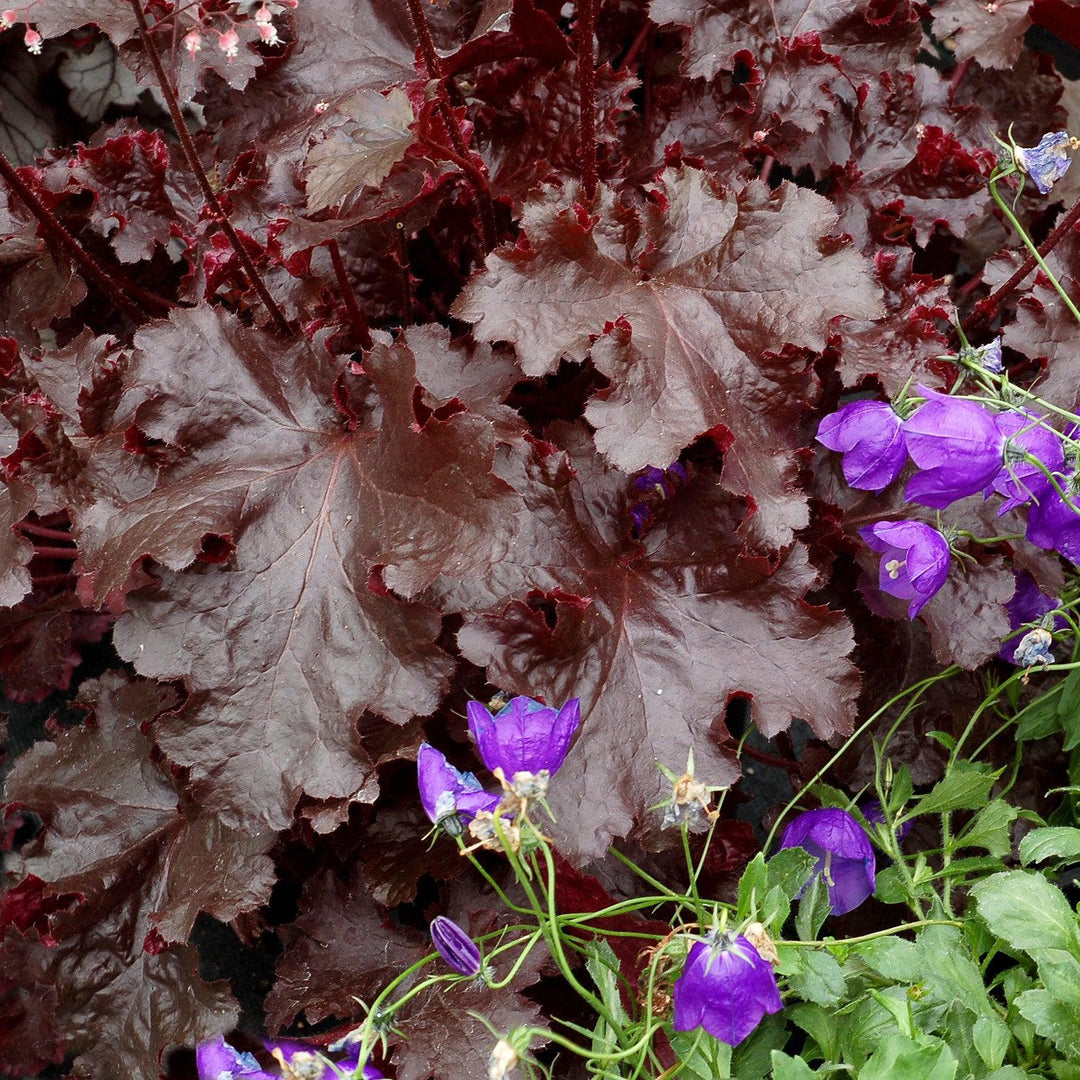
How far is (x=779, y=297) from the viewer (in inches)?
46.8

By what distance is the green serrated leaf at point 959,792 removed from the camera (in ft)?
3.61

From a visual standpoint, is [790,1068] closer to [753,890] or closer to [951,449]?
[753,890]

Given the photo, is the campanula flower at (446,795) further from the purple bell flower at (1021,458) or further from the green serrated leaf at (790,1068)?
the purple bell flower at (1021,458)

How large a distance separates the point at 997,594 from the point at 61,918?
1128 mm

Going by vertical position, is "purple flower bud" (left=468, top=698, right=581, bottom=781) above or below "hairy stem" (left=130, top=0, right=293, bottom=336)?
below

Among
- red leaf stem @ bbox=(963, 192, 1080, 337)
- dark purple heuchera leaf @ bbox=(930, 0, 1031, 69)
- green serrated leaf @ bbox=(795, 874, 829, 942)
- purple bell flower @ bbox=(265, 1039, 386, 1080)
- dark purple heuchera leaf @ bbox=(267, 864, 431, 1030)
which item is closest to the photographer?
purple bell flower @ bbox=(265, 1039, 386, 1080)

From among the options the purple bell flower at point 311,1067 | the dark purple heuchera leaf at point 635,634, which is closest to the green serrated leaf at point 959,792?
the dark purple heuchera leaf at point 635,634

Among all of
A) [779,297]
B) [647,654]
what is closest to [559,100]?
[779,297]

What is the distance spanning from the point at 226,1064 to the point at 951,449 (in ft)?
3.06

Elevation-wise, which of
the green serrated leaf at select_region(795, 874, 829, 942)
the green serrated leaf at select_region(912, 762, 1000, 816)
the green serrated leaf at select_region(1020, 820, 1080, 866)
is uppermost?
the green serrated leaf at select_region(1020, 820, 1080, 866)

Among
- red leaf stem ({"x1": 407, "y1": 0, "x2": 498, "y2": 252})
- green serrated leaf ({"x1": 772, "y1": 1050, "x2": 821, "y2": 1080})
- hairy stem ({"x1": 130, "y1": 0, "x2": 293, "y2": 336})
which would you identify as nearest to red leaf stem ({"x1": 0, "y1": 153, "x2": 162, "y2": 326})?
hairy stem ({"x1": 130, "y1": 0, "x2": 293, "y2": 336})

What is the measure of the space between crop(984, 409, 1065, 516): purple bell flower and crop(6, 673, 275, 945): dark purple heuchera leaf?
92 centimetres

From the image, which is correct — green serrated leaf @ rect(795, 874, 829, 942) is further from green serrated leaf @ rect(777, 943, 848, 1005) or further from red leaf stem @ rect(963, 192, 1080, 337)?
red leaf stem @ rect(963, 192, 1080, 337)

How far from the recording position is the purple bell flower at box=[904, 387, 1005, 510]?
110cm
